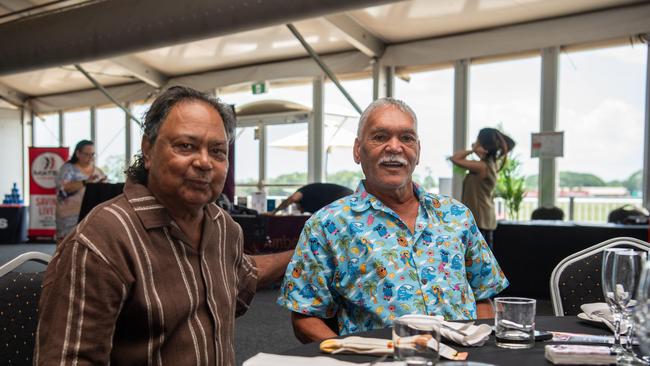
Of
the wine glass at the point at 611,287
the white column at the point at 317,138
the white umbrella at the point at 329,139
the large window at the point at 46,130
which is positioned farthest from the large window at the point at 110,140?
the wine glass at the point at 611,287

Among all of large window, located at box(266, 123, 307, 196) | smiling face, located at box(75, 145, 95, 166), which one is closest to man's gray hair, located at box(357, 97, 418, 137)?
smiling face, located at box(75, 145, 95, 166)

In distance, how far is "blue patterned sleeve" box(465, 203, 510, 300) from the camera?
72.1 inches

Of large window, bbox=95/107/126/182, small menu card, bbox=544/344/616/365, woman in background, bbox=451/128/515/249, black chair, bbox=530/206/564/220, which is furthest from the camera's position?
large window, bbox=95/107/126/182

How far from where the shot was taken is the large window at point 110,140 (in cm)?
1252

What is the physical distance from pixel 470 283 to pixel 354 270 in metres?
0.42

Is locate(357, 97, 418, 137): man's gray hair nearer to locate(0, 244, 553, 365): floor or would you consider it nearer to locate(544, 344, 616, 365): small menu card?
locate(544, 344, 616, 365): small menu card

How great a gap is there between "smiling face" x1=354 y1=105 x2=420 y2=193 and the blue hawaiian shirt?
0.09 m

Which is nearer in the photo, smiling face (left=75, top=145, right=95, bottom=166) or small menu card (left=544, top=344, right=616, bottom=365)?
small menu card (left=544, top=344, right=616, bottom=365)

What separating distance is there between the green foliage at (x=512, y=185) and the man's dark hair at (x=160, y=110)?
6.29 metres

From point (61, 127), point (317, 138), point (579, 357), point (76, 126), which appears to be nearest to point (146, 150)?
point (579, 357)

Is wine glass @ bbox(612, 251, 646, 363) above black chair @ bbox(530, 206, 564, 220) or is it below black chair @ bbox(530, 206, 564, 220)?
above

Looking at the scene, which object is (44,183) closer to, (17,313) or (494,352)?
(17,313)

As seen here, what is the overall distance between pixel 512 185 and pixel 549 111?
107 cm

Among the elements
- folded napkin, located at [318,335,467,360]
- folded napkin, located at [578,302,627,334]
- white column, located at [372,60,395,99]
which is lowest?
folded napkin, located at [318,335,467,360]
